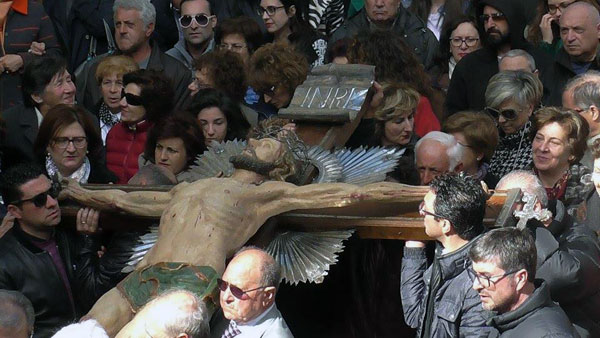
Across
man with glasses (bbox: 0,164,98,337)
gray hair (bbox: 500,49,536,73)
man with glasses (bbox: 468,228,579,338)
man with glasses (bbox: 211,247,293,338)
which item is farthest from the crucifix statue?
gray hair (bbox: 500,49,536,73)

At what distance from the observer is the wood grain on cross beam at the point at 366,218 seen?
23.6ft

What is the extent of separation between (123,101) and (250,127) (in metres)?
0.85

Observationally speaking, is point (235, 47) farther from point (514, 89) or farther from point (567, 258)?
point (567, 258)

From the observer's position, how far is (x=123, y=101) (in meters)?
9.43

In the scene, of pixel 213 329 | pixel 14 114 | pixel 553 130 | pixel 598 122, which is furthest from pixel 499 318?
pixel 14 114

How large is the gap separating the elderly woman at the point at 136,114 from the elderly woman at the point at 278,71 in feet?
1.94

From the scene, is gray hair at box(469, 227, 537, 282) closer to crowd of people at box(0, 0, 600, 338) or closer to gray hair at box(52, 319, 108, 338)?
crowd of people at box(0, 0, 600, 338)

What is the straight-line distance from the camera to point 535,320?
5.81 metres

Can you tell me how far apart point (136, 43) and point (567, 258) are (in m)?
4.62

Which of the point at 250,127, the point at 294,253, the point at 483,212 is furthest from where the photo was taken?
the point at 250,127

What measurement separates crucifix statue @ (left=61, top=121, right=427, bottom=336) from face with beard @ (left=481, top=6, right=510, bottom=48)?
7.68ft

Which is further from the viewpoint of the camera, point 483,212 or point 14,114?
point 14,114

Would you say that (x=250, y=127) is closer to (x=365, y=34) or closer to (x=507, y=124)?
(x=365, y=34)

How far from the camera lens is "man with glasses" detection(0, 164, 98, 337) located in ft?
24.2
